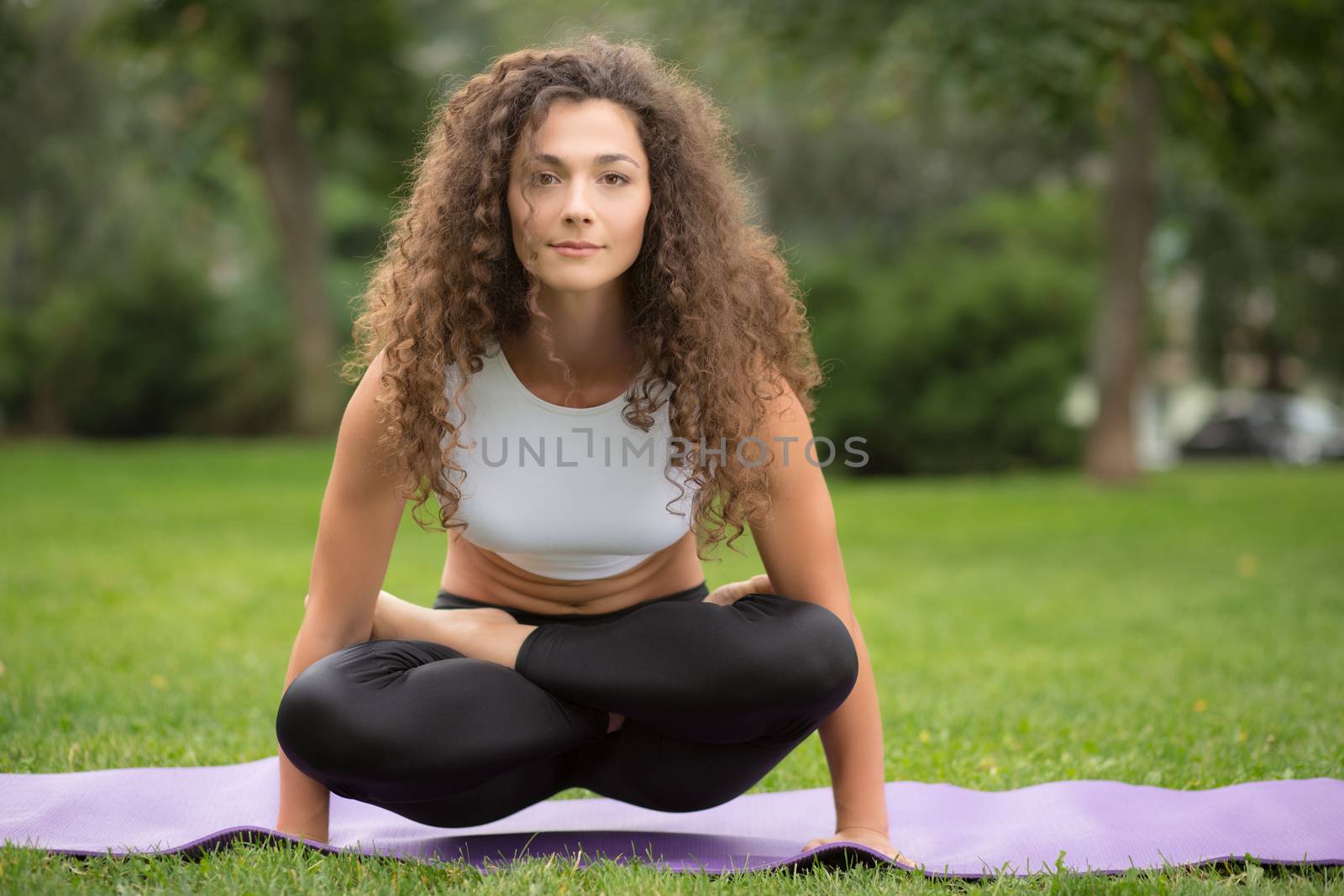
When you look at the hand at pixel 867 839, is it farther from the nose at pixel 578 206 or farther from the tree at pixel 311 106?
the tree at pixel 311 106

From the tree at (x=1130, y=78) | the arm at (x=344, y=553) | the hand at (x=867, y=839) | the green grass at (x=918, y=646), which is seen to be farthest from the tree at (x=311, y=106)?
the hand at (x=867, y=839)

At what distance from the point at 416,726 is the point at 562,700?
246 mm

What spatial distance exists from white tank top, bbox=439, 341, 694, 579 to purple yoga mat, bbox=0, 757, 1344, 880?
0.56 m

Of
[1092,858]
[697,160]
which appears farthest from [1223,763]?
[697,160]

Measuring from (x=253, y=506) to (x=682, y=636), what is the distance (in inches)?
324

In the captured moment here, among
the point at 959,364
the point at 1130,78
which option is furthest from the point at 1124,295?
the point at 959,364

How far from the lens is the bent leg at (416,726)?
2.03 meters

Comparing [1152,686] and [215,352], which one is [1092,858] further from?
[215,352]

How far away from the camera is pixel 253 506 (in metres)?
9.73

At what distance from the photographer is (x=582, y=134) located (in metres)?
2.18

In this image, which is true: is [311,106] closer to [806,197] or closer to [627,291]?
[806,197]

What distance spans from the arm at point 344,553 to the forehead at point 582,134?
0.48 m

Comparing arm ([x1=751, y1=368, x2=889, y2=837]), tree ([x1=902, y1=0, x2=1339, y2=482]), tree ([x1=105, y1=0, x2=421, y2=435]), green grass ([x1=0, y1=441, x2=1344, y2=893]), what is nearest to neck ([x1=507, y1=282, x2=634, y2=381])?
arm ([x1=751, y1=368, x2=889, y2=837])

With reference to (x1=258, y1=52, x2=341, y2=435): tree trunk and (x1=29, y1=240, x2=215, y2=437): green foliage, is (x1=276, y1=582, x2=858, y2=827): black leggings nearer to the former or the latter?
(x1=258, y1=52, x2=341, y2=435): tree trunk
